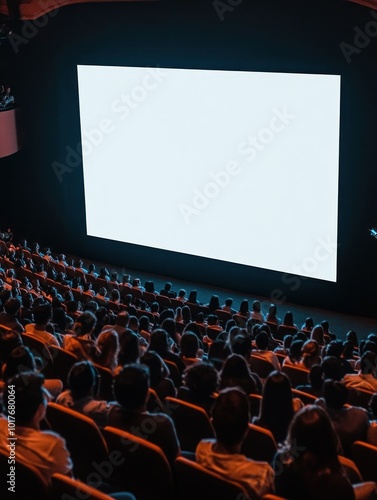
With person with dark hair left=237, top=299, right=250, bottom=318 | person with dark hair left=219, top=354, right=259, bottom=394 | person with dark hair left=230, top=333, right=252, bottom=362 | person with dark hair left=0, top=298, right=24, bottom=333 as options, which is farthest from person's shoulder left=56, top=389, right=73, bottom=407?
person with dark hair left=237, top=299, right=250, bottom=318

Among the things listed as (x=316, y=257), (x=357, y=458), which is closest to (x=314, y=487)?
(x=357, y=458)

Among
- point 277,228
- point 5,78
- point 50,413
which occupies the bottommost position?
point 50,413

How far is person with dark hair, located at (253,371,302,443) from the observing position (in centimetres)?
409

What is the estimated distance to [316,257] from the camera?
12.3 metres

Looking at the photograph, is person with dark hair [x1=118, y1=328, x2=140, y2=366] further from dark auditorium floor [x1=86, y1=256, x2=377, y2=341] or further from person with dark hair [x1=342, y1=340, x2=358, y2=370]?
dark auditorium floor [x1=86, y1=256, x2=377, y2=341]

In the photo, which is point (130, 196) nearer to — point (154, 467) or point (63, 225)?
point (63, 225)

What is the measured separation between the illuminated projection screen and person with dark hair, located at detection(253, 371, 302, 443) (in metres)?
7.95

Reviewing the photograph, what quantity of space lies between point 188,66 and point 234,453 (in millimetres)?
10592

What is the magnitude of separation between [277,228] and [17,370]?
873 cm

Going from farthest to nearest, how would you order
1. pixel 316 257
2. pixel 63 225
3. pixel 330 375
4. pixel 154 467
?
1. pixel 63 225
2. pixel 316 257
3. pixel 330 375
4. pixel 154 467

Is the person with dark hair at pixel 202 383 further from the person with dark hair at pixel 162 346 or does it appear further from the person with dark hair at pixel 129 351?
the person with dark hair at pixel 162 346

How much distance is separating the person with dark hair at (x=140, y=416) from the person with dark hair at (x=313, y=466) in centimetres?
65

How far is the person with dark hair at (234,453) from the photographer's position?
128 inches

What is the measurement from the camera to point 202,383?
431 centimetres
